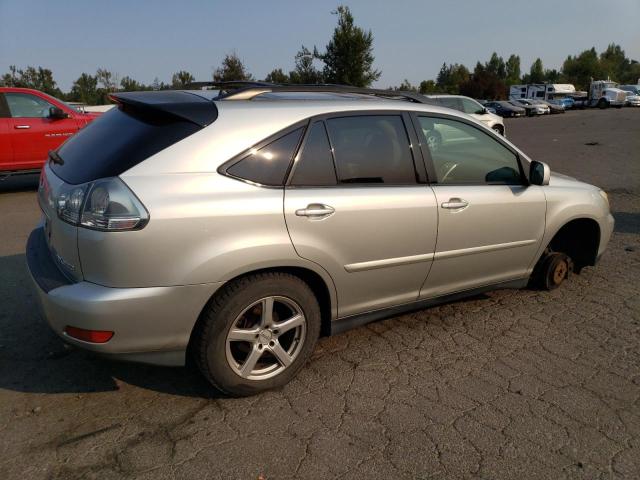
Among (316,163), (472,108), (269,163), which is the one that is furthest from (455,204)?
(472,108)

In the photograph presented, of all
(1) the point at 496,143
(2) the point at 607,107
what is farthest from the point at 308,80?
(1) the point at 496,143

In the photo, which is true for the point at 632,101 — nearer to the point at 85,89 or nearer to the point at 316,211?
the point at 85,89

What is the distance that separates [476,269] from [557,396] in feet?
3.41

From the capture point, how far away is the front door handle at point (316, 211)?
2.83 metres

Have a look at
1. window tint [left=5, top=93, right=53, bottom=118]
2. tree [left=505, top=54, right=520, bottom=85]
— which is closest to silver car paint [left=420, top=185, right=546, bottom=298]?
window tint [left=5, top=93, right=53, bottom=118]

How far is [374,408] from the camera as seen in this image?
9.34 feet

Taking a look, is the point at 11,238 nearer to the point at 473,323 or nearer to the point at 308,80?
the point at 473,323

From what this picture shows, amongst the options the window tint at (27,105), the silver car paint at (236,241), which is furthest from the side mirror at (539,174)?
the window tint at (27,105)

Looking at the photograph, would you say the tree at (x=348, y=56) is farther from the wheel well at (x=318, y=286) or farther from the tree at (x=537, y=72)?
the tree at (x=537, y=72)

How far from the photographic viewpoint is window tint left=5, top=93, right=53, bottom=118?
8570 mm

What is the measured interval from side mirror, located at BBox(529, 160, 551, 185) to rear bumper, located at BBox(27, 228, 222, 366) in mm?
2556

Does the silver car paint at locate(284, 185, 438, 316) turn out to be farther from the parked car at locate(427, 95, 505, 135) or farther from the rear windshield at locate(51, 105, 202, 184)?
the parked car at locate(427, 95, 505, 135)

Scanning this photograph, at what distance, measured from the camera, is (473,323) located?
393 centimetres

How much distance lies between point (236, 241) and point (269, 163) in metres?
0.48
